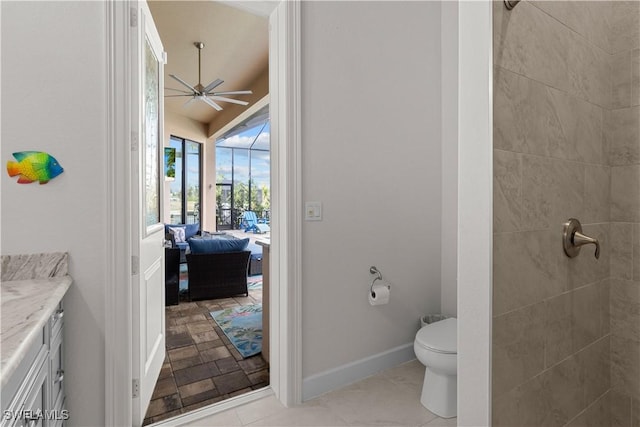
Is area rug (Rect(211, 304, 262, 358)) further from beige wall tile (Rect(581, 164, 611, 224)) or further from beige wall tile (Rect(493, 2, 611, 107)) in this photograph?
beige wall tile (Rect(493, 2, 611, 107))

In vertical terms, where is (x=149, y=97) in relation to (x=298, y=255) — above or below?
above

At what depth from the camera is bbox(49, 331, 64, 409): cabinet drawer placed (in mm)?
1201

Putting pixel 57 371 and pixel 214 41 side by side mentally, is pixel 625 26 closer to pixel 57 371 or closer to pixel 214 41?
pixel 57 371

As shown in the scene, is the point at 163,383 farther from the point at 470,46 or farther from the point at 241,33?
the point at 241,33

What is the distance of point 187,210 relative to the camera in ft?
25.1

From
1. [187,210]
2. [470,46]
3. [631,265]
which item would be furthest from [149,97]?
[187,210]

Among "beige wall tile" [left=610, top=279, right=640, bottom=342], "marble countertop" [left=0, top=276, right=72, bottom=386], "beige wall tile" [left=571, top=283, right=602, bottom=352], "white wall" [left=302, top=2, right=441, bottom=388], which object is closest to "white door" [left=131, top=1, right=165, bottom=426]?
"marble countertop" [left=0, top=276, right=72, bottom=386]

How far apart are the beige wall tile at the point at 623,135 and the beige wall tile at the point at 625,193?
1.3 inches

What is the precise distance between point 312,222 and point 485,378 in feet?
4.03

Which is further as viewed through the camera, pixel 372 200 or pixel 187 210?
pixel 187 210

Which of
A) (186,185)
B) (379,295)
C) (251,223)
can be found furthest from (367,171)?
(251,223)

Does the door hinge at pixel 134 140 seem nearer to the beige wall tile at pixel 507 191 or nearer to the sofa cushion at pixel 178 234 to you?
the beige wall tile at pixel 507 191

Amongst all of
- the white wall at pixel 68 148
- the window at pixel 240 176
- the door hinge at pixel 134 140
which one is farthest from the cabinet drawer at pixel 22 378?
the window at pixel 240 176

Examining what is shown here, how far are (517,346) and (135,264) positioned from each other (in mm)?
1599
